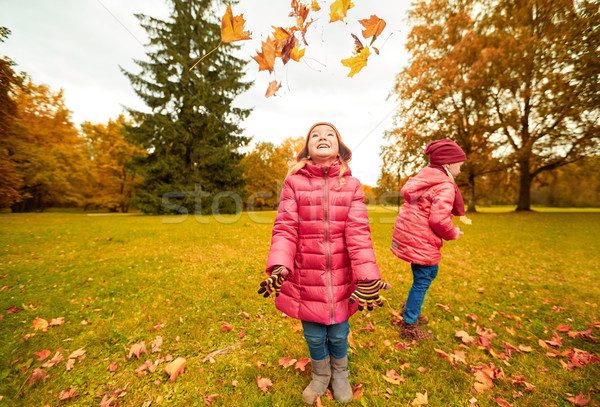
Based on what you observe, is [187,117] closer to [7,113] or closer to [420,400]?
[7,113]

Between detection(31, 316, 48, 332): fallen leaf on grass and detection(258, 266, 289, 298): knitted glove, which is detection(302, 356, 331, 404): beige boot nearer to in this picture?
detection(258, 266, 289, 298): knitted glove

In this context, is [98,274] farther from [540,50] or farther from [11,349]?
[540,50]

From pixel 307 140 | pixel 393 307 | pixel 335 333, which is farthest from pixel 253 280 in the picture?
pixel 307 140

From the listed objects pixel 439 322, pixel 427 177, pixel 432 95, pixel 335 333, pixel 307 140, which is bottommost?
pixel 439 322

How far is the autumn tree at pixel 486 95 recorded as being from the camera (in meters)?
14.0

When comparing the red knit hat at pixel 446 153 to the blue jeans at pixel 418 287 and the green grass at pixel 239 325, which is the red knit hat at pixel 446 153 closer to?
the blue jeans at pixel 418 287

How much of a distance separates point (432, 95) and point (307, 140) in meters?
18.5

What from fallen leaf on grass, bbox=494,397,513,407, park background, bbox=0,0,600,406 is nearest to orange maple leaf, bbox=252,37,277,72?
park background, bbox=0,0,600,406

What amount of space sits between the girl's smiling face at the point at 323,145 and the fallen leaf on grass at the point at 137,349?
3000 millimetres

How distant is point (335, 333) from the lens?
7.09 ft

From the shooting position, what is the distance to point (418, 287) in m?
3.04

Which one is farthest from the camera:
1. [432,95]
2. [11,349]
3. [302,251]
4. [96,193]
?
[96,193]

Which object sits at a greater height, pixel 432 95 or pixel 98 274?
pixel 432 95

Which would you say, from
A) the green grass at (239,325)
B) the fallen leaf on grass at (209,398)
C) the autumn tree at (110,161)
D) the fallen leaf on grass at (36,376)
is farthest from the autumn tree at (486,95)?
the autumn tree at (110,161)
